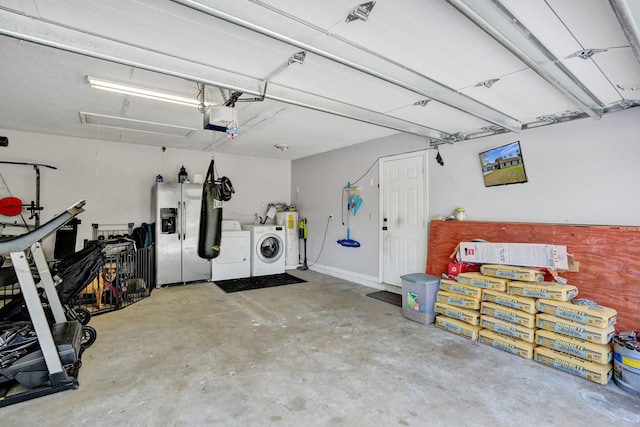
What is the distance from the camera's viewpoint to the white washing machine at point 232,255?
5.80 m

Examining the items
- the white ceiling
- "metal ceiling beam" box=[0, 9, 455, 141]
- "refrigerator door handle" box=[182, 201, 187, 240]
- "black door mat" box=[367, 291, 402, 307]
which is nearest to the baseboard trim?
"black door mat" box=[367, 291, 402, 307]

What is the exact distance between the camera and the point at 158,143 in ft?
18.6

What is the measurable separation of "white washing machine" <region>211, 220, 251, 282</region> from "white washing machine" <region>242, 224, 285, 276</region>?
0.38ft

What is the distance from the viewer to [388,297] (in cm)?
477

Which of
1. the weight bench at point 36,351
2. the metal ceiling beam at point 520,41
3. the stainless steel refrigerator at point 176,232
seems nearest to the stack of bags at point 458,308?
the metal ceiling beam at point 520,41

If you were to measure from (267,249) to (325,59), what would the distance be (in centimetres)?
466

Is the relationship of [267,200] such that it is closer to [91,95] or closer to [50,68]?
[91,95]

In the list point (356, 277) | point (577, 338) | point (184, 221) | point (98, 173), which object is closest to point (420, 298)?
point (577, 338)

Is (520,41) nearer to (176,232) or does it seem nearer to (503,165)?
(503,165)

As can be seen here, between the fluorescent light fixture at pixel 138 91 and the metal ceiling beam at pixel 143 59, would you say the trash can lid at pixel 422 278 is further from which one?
the fluorescent light fixture at pixel 138 91

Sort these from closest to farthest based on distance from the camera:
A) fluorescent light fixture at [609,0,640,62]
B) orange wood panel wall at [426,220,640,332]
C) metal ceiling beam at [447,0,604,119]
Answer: fluorescent light fixture at [609,0,640,62], metal ceiling beam at [447,0,604,119], orange wood panel wall at [426,220,640,332]

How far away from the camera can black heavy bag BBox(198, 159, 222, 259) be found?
147 inches

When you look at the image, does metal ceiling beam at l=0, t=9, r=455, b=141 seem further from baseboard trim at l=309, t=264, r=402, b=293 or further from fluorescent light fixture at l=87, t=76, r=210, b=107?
baseboard trim at l=309, t=264, r=402, b=293

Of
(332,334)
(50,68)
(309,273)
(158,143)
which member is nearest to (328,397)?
(332,334)
